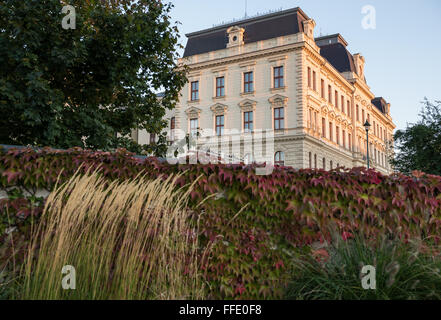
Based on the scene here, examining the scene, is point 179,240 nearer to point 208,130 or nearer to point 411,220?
point 411,220

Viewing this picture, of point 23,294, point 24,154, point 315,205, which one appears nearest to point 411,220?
point 315,205

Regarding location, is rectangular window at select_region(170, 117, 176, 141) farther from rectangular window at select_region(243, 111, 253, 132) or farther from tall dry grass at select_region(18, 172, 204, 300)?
tall dry grass at select_region(18, 172, 204, 300)

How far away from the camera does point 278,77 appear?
3553cm

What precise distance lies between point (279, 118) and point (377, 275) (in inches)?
1267

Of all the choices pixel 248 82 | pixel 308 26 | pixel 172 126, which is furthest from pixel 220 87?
pixel 308 26

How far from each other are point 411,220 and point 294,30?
32241mm

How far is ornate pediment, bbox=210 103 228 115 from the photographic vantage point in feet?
123

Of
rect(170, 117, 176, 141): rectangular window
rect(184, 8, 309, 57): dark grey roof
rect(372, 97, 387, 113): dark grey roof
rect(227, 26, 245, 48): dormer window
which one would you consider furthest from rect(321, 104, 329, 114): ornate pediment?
rect(372, 97, 387, 113): dark grey roof

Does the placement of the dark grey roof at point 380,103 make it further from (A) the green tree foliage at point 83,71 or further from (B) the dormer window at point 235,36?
(A) the green tree foliage at point 83,71

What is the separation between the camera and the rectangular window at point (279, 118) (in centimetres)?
3503

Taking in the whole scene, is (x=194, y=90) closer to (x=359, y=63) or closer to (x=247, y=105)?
(x=247, y=105)

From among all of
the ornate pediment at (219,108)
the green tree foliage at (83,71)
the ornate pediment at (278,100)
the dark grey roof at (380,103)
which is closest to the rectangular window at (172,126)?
the ornate pediment at (219,108)

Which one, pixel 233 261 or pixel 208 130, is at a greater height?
pixel 208 130

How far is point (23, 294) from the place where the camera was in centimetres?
356
